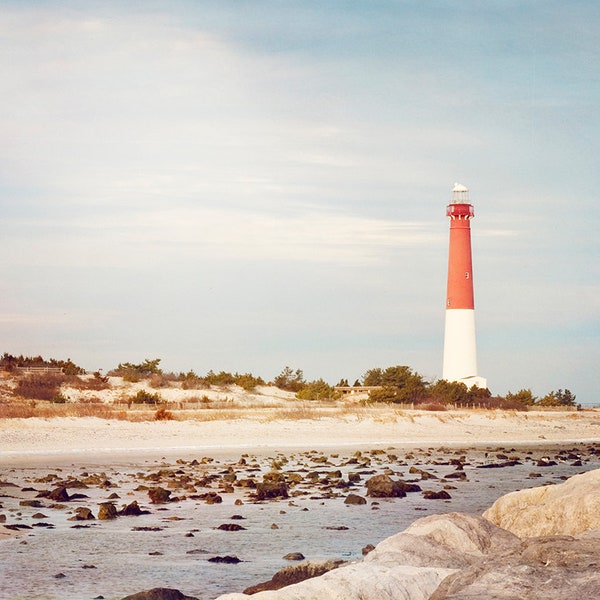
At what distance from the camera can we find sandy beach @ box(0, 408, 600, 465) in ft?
133

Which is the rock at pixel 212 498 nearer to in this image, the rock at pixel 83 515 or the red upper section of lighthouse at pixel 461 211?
the rock at pixel 83 515

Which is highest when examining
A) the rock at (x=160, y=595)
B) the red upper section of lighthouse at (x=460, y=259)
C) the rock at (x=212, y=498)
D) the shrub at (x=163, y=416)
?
the red upper section of lighthouse at (x=460, y=259)

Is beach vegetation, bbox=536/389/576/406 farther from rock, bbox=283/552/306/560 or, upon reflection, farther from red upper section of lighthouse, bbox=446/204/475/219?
rock, bbox=283/552/306/560

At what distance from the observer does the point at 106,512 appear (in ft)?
71.6

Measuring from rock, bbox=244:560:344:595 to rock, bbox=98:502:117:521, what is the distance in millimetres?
8755

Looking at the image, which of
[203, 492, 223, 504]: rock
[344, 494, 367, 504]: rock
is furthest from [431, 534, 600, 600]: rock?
[203, 492, 223, 504]: rock

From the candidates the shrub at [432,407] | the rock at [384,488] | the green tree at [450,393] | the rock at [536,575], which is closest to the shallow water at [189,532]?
the rock at [384,488]

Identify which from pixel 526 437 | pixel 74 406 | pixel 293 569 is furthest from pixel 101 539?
pixel 526 437

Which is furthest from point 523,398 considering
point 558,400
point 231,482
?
point 231,482

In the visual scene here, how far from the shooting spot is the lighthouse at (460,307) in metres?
63.5

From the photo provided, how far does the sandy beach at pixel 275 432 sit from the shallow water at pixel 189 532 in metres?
7.51

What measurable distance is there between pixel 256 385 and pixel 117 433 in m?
27.6

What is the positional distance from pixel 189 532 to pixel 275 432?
1109 inches

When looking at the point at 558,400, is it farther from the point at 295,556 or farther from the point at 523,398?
the point at 295,556
